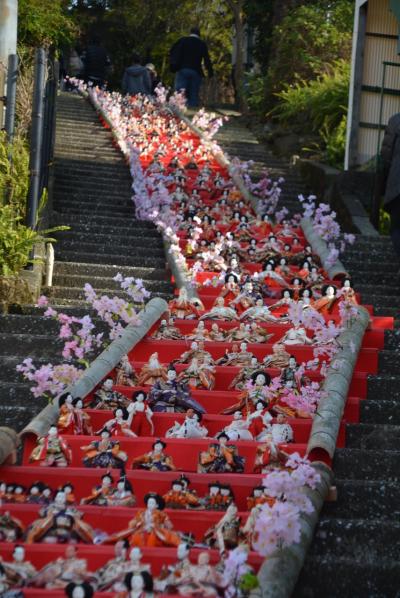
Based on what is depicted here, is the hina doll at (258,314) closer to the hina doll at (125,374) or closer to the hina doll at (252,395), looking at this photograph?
the hina doll at (125,374)

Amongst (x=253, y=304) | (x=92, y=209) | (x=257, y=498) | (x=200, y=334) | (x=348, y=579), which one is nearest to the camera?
(x=348, y=579)

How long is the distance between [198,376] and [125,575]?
2.96 m


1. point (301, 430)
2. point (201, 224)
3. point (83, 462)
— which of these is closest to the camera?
point (83, 462)

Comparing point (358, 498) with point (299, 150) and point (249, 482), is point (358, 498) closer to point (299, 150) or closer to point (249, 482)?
point (249, 482)

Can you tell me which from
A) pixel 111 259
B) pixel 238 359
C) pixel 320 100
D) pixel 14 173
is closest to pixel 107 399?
pixel 238 359

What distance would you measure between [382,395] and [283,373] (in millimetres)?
785

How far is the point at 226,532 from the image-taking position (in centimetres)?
553

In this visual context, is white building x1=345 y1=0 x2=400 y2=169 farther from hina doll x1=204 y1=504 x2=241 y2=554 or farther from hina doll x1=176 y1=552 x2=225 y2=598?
hina doll x1=176 y1=552 x2=225 y2=598

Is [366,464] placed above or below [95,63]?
below

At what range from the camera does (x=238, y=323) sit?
9180 millimetres

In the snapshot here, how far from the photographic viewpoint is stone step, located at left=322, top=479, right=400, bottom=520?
600 cm

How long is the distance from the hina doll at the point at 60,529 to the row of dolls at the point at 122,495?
250 mm

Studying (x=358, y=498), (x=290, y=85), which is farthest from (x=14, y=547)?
(x=290, y=85)

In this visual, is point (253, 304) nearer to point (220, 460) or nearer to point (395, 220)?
point (395, 220)
